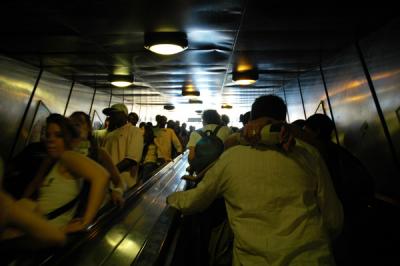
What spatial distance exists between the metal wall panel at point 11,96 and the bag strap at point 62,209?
166 inches

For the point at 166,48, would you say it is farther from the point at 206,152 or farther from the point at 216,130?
the point at 206,152

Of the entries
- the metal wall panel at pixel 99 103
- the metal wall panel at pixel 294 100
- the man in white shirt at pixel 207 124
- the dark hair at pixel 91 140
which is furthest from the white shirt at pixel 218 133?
the metal wall panel at pixel 99 103

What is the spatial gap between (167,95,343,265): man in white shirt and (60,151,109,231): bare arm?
582 mm

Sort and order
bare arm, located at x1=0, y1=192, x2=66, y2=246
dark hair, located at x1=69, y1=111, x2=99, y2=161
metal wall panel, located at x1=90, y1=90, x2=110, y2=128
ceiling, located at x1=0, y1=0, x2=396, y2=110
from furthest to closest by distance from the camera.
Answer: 1. metal wall panel, located at x1=90, y1=90, x2=110, y2=128
2. ceiling, located at x1=0, y1=0, x2=396, y2=110
3. dark hair, located at x1=69, y1=111, x2=99, y2=161
4. bare arm, located at x1=0, y1=192, x2=66, y2=246

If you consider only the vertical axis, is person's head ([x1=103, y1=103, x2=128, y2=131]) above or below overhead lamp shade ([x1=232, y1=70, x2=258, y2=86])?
below

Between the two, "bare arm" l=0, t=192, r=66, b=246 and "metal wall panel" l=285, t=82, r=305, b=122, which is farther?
"metal wall panel" l=285, t=82, r=305, b=122

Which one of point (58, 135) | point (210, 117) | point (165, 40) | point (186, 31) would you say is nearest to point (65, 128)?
point (58, 135)

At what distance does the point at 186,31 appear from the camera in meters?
3.23

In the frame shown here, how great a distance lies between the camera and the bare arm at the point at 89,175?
1425 mm

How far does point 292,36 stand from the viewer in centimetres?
346

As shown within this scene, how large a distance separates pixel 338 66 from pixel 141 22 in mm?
3455

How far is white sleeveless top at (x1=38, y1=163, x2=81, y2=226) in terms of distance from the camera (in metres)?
1.44

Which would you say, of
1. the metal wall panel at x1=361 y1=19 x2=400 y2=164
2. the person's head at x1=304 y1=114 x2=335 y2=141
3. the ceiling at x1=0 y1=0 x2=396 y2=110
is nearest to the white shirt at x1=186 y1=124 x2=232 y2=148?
the person's head at x1=304 y1=114 x2=335 y2=141

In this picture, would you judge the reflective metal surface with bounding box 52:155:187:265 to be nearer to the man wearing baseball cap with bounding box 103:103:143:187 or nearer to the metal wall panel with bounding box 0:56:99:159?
the man wearing baseball cap with bounding box 103:103:143:187
